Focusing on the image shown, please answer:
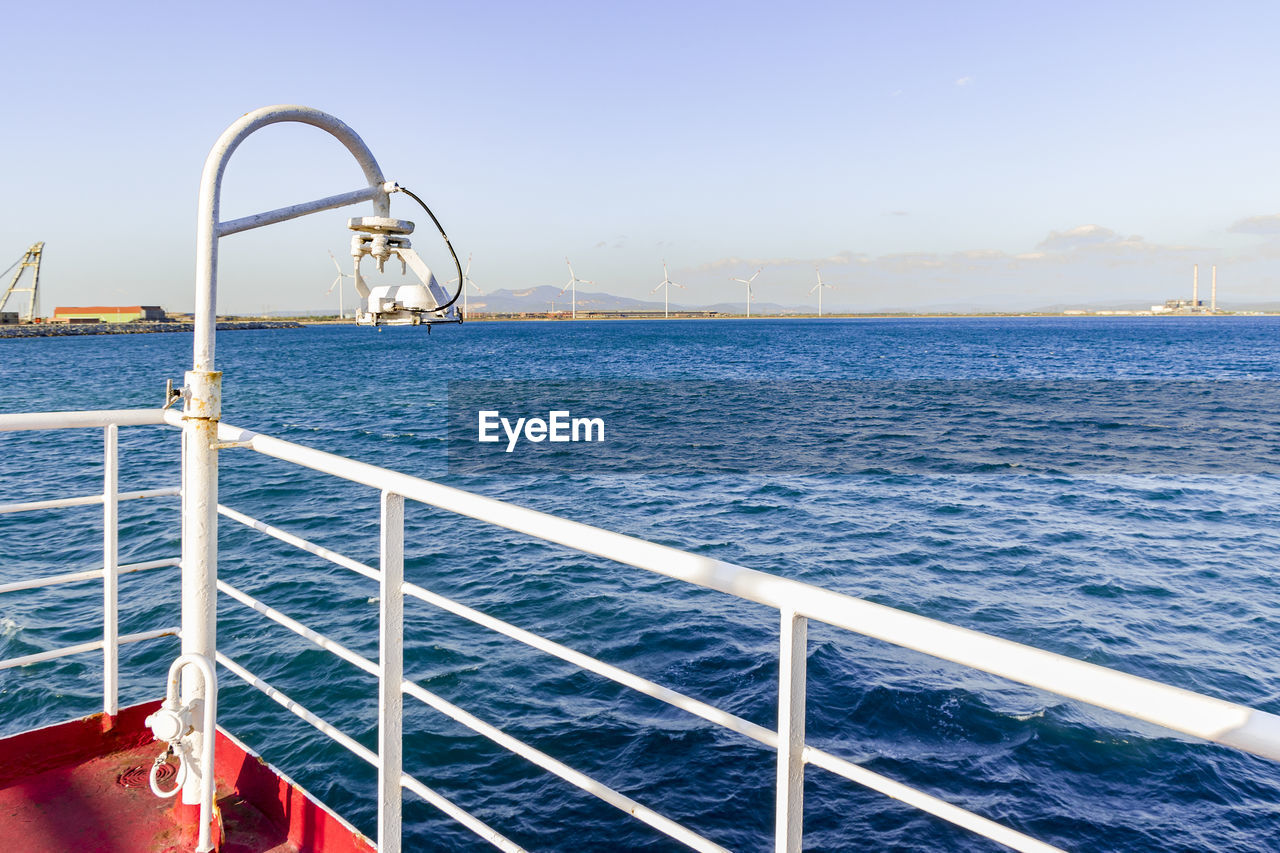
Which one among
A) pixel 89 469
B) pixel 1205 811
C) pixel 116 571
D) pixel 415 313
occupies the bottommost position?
pixel 1205 811

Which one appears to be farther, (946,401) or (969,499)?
(946,401)

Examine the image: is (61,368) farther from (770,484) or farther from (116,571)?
(116,571)

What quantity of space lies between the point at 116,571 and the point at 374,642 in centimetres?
761

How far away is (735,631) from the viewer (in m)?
11.0

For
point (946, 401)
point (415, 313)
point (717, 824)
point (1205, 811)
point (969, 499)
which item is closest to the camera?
point (415, 313)

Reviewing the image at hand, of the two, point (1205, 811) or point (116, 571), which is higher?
point (116, 571)

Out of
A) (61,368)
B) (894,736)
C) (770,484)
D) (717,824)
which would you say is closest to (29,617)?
(717,824)

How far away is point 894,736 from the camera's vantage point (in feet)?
27.8

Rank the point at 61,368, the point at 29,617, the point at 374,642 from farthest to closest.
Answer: the point at 61,368
the point at 29,617
the point at 374,642

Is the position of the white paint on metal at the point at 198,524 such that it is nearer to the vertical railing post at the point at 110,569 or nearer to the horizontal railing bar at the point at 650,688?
the vertical railing post at the point at 110,569

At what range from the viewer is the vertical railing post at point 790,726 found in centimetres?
137

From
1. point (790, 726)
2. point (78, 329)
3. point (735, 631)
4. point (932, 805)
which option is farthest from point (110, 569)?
point (78, 329)
